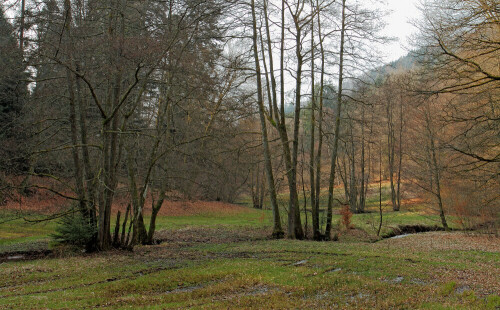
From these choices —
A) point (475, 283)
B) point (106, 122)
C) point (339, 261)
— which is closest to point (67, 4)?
point (106, 122)

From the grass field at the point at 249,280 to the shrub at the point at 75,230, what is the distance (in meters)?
0.64

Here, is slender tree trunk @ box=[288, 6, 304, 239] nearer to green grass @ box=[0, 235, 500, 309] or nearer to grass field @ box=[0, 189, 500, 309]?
grass field @ box=[0, 189, 500, 309]

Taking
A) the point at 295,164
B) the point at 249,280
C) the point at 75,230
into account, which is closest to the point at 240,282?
the point at 249,280

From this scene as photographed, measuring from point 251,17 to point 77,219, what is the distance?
1197cm

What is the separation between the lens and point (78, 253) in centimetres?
1417

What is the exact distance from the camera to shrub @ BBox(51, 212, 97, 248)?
14.1 meters

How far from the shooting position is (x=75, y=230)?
14.1 metres

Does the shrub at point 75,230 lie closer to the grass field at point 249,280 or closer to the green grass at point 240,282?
the grass field at point 249,280

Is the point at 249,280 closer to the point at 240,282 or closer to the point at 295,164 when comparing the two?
the point at 240,282

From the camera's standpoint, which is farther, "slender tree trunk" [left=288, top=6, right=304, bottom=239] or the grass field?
"slender tree trunk" [left=288, top=6, right=304, bottom=239]

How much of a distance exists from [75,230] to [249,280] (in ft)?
28.3

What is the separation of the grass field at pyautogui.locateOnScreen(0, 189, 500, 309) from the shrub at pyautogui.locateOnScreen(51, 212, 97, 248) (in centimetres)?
64

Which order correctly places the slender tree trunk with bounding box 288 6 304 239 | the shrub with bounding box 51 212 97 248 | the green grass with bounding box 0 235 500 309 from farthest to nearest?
the slender tree trunk with bounding box 288 6 304 239, the shrub with bounding box 51 212 97 248, the green grass with bounding box 0 235 500 309

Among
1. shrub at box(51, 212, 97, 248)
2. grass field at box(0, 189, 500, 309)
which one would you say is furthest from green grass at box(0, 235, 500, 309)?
shrub at box(51, 212, 97, 248)
